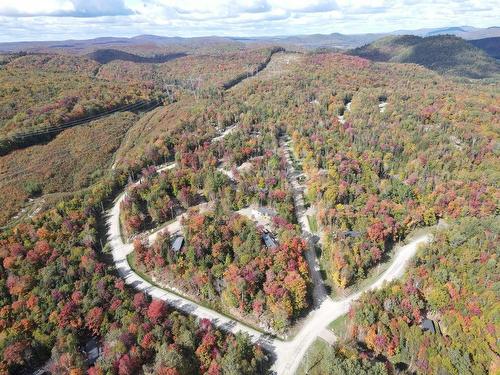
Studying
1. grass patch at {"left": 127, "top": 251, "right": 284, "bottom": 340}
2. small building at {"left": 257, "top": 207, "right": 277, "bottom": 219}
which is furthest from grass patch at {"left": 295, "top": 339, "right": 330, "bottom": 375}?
small building at {"left": 257, "top": 207, "right": 277, "bottom": 219}

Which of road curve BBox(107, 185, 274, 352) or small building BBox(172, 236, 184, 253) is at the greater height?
small building BBox(172, 236, 184, 253)

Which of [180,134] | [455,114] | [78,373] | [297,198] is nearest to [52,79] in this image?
[180,134]

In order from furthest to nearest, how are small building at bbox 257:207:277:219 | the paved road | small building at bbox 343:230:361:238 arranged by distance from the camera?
small building at bbox 257:207:277:219
small building at bbox 343:230:361:238
the paved road

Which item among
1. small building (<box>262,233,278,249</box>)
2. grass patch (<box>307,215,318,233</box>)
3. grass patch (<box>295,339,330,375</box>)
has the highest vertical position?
small building (<box>262,233,278,249</box>)

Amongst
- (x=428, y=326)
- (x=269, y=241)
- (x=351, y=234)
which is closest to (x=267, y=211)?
(x=269, y=241)

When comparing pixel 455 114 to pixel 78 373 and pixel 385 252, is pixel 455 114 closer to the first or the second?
pixel 385 252

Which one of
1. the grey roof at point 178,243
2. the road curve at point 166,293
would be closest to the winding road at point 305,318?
the road curve at point 166,293

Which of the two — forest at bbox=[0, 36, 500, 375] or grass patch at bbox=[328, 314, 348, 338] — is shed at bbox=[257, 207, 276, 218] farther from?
grass patch at bbox=[328, 314, 348, 338]

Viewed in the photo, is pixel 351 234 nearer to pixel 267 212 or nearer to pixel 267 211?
pixel 267 212
